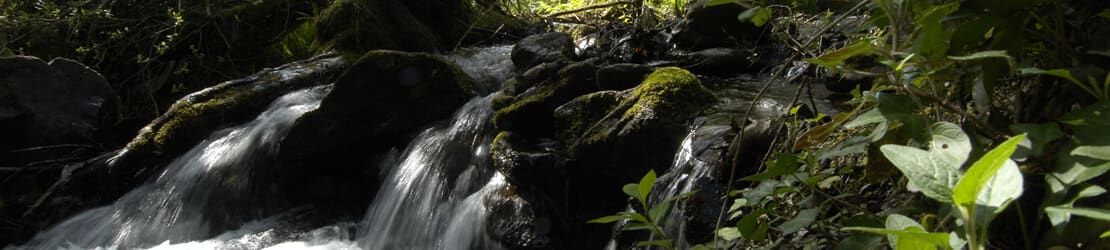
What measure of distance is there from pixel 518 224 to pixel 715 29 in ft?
11.0

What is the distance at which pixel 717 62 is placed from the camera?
555 centimetres

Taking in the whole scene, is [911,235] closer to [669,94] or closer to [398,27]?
[669,94]

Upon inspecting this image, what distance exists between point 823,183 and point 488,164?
2512mm

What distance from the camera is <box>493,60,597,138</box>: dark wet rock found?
4.18m

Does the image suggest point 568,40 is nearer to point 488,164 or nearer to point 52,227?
point 488,164

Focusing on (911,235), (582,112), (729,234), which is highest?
(911,235)

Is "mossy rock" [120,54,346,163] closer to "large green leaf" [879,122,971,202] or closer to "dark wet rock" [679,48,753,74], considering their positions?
"dark wet rock" [679,48,753,74]

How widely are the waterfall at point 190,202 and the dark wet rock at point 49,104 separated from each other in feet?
3.20

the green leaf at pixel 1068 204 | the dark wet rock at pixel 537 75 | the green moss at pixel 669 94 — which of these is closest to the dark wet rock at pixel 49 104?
the dark wet rock at pixel 537 75

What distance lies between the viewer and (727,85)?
4969 millimetres

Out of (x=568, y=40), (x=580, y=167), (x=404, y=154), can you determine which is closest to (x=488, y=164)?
(x=580, y=167)

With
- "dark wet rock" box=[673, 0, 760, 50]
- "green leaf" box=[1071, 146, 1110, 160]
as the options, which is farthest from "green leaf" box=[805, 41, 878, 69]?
"dark wet rock" box=[673, 0, 760, 50]

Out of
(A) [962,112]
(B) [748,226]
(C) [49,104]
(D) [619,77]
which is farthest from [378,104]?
(A) [962,112]

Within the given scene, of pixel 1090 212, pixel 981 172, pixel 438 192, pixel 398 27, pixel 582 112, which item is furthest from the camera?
pixel 398 27
